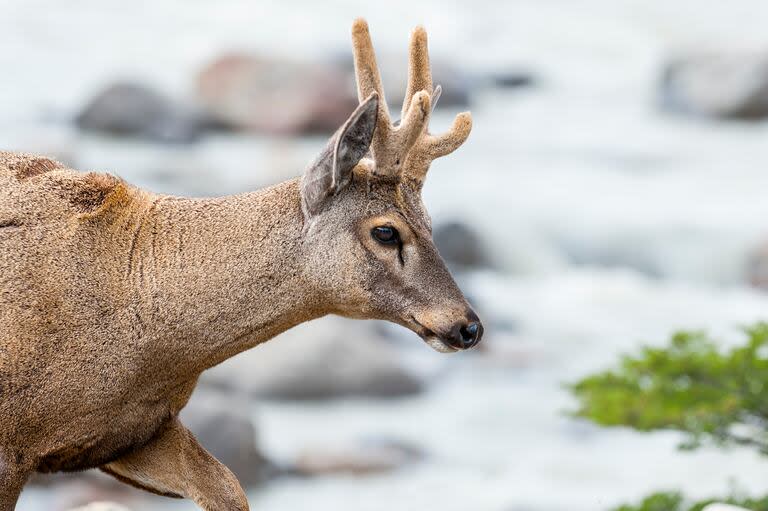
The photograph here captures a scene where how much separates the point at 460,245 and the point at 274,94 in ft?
16.2

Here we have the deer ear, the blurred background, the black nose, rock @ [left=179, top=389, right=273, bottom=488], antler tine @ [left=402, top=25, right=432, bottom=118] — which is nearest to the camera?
the deer ear

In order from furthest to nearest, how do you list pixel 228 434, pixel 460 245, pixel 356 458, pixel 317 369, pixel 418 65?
pixel 460 245 < pixel 317 369 < pixel 356 458 < pixel 228 434 < pixel 418 65

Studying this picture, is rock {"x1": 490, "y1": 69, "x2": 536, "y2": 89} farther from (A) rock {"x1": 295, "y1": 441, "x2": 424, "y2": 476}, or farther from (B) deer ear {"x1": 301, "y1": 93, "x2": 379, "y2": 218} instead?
(B) deer ear {"x1": 301, "y1": 93, "x2": 379, "y2": 218}

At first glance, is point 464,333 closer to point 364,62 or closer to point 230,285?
point 230,285

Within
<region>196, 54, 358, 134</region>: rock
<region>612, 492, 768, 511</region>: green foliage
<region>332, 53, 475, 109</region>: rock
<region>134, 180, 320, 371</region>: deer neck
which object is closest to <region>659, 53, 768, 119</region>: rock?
<region>332, 53, 475, 109</region>: rock

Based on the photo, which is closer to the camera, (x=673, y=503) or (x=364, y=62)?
(x=364, y=62)

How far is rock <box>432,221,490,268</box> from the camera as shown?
1778cm

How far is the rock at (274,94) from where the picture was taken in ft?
69.0

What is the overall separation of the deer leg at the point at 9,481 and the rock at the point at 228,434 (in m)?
6.98

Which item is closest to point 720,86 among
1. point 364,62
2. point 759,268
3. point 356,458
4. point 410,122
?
point 759,268

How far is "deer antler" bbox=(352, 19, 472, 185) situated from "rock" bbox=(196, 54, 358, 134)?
1523cm

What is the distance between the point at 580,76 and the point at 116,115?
853cm

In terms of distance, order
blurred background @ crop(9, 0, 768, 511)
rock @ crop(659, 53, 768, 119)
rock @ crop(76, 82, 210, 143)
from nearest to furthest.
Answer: blurred background @ crop(9, 0, 768, 511)
rock @ crop(76, 82, 210, 143)
rock @ crop(659, 53, 768, 119)

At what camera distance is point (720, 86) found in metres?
22.5
